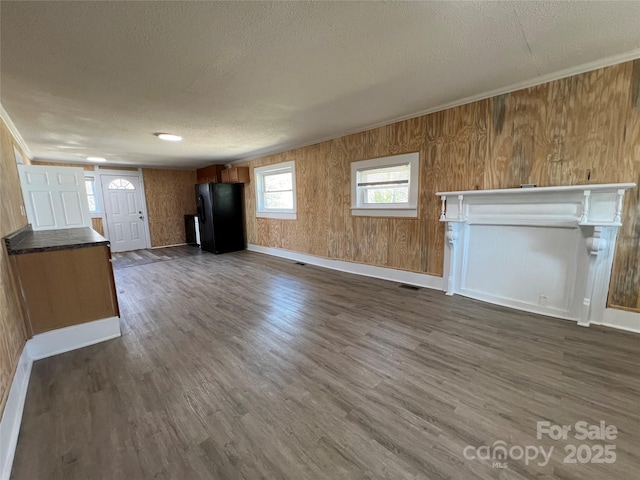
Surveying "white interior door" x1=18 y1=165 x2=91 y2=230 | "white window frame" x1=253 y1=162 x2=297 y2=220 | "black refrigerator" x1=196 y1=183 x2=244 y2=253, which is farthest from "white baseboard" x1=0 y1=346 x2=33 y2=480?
"black refrigerator" x1=196 y1=183 x2=244 y2=253

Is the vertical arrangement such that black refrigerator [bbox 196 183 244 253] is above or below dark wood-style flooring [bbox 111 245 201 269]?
above

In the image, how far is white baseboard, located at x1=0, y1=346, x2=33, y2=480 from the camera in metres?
1.27

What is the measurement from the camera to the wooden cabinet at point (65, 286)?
226cm

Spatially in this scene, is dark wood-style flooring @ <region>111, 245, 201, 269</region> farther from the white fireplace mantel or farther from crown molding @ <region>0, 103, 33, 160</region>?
the white fireplace mantel

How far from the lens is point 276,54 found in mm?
2004

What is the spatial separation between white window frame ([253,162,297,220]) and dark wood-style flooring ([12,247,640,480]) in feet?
10.4

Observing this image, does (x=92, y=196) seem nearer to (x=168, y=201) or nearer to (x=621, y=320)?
(x=168, y=201)

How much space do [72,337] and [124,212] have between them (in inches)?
240

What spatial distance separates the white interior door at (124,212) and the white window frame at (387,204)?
658 centimetres

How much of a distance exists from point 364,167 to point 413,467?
3760mm

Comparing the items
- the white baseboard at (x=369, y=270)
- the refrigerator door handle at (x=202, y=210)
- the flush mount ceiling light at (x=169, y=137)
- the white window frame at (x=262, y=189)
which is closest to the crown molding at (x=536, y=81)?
the white window frame at (x=262, y=189)

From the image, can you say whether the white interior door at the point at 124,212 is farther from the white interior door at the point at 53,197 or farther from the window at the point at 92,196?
the white interior door at the point at 53,197

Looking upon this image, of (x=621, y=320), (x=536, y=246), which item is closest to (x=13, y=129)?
(x=536, y=246)

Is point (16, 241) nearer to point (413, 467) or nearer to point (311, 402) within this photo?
point (311, 402)
